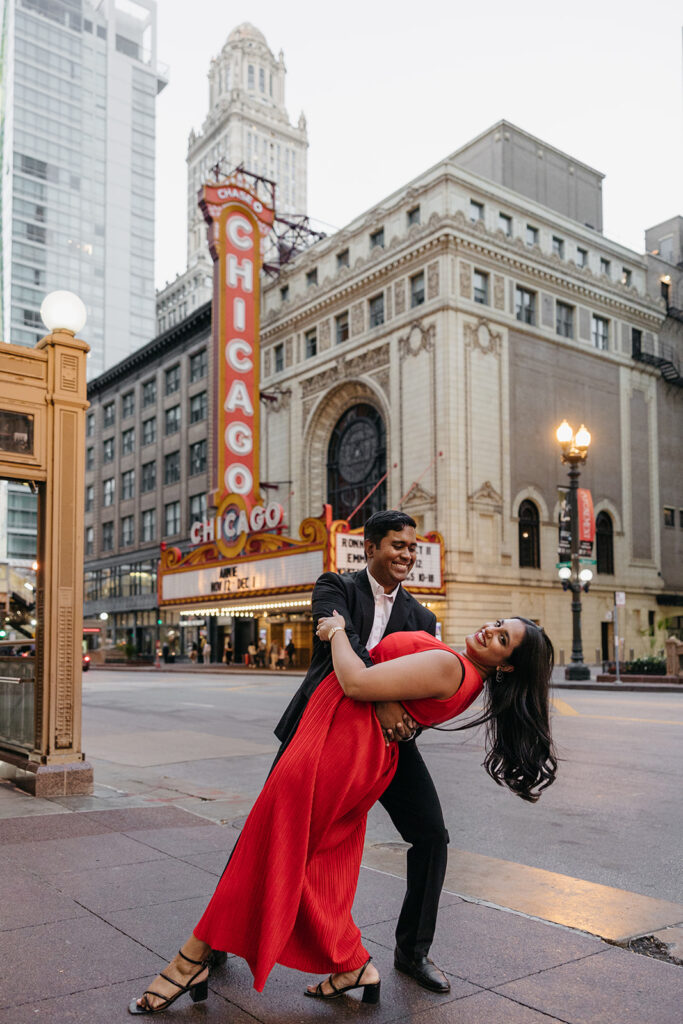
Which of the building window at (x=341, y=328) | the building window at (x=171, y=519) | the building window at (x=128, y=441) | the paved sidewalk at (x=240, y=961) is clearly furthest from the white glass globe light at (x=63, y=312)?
the building window at (x=128, y=441)

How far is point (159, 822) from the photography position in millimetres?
6629

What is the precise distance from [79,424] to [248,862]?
19.0 ft

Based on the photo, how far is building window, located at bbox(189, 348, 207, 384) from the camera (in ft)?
194

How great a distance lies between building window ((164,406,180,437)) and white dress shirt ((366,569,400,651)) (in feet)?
196

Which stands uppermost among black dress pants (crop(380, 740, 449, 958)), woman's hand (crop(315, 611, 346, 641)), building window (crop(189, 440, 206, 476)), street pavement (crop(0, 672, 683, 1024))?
building window (crop(189, 440, 206, 476))

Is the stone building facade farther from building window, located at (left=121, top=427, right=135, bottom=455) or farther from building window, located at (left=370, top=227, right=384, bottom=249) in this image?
building window, located at (left=121, top=427, right=135, bottom=455)

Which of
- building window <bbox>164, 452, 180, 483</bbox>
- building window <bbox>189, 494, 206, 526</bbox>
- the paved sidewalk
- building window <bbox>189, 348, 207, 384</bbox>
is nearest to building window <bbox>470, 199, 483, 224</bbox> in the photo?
building window <bbox>189, 348, 207, 384</bbox>

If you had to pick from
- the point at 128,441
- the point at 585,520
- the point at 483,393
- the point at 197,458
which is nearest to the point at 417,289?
the point at 483,393

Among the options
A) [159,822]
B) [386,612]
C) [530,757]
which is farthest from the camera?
[159,822]

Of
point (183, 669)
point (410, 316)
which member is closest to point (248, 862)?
point (410, 316)

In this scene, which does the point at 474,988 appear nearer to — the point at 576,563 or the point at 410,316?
the point at 576,563

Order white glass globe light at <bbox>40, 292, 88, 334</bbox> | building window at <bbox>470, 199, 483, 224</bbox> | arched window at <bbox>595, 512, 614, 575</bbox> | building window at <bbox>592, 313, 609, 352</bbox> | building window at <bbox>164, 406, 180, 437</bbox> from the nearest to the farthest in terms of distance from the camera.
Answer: white glass globe light at <bbox>40, 292, 88, 334</bbox>, building window at <bbox>470, 199, 483, 224</bbox>, arched window at <bbox>595, 512, 614, 575</bbox>, building window at <bbox>592, 313, 609, 352</bbox>, building window at <bbox>164, 406, 180, 437</bbox>

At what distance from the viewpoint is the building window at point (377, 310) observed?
1705 inches

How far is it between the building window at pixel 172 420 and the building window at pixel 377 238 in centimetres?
2347
